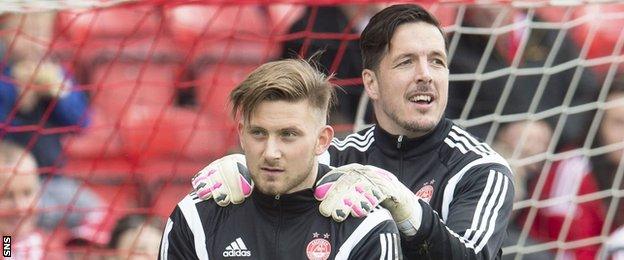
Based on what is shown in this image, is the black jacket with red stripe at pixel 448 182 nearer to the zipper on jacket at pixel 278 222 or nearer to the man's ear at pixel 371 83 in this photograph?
the man's ear at pixel 371 83

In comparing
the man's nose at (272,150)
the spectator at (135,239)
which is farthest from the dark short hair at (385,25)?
the spectator at (135,239)

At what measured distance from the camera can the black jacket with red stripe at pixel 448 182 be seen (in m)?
3.66

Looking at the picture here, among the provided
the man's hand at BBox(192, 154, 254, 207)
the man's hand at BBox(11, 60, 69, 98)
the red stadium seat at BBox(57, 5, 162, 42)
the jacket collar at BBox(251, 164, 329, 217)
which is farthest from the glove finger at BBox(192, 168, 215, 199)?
the red stadium seat at BBox(57, 5, 162, 42)

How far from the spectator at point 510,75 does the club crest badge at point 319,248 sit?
2527 millimetres

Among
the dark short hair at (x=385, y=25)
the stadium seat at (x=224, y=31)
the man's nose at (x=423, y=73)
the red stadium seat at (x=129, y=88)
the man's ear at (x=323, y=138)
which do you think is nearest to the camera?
the man's ear at (x=323, y=138)

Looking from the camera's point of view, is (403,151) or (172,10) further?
(172,10)

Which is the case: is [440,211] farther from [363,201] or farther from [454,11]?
[454,11]

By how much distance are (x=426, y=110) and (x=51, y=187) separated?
7.40 feet

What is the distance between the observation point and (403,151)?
4102 mm

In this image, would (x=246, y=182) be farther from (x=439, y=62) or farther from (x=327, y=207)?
(x=439, y=62)

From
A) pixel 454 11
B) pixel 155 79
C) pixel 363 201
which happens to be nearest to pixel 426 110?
pixel 363 201

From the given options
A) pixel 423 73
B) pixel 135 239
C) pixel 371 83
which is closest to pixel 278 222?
pixel 423 73

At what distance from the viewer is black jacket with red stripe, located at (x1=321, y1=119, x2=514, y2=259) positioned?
12.0 feet

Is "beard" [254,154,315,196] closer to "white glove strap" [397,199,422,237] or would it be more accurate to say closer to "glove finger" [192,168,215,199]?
"glove finger" [192,168,215,199]
